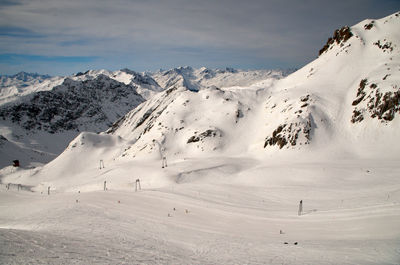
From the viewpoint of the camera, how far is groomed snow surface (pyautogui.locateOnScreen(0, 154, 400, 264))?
44.6 ft

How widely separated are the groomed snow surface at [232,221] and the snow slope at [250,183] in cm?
14

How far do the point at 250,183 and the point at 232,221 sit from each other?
56.6ft

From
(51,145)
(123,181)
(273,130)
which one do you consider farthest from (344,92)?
(51,145)

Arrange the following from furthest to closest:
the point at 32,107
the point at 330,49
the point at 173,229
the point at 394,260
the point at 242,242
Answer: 1. the point at 32,107
2. the point at 330,49
3. the point at 173,229
4. the point at 242,242
5. the point at 394,260

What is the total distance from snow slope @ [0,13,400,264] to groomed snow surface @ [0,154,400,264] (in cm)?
14

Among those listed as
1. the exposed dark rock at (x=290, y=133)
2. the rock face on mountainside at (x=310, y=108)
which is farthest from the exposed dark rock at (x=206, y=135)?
the exposed dark rock at (x=290, y=133)

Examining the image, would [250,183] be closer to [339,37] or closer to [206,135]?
[206,135]

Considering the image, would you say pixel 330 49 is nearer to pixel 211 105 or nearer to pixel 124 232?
pixel 211 105

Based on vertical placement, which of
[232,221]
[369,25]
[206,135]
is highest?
[369,25]

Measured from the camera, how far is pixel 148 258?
13.1 m

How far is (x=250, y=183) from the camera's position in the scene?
39.9m

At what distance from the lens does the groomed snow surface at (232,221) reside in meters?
13.6

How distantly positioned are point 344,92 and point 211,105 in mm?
36571

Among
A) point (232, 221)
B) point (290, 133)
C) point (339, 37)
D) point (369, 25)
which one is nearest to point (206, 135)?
point (290, 133)
